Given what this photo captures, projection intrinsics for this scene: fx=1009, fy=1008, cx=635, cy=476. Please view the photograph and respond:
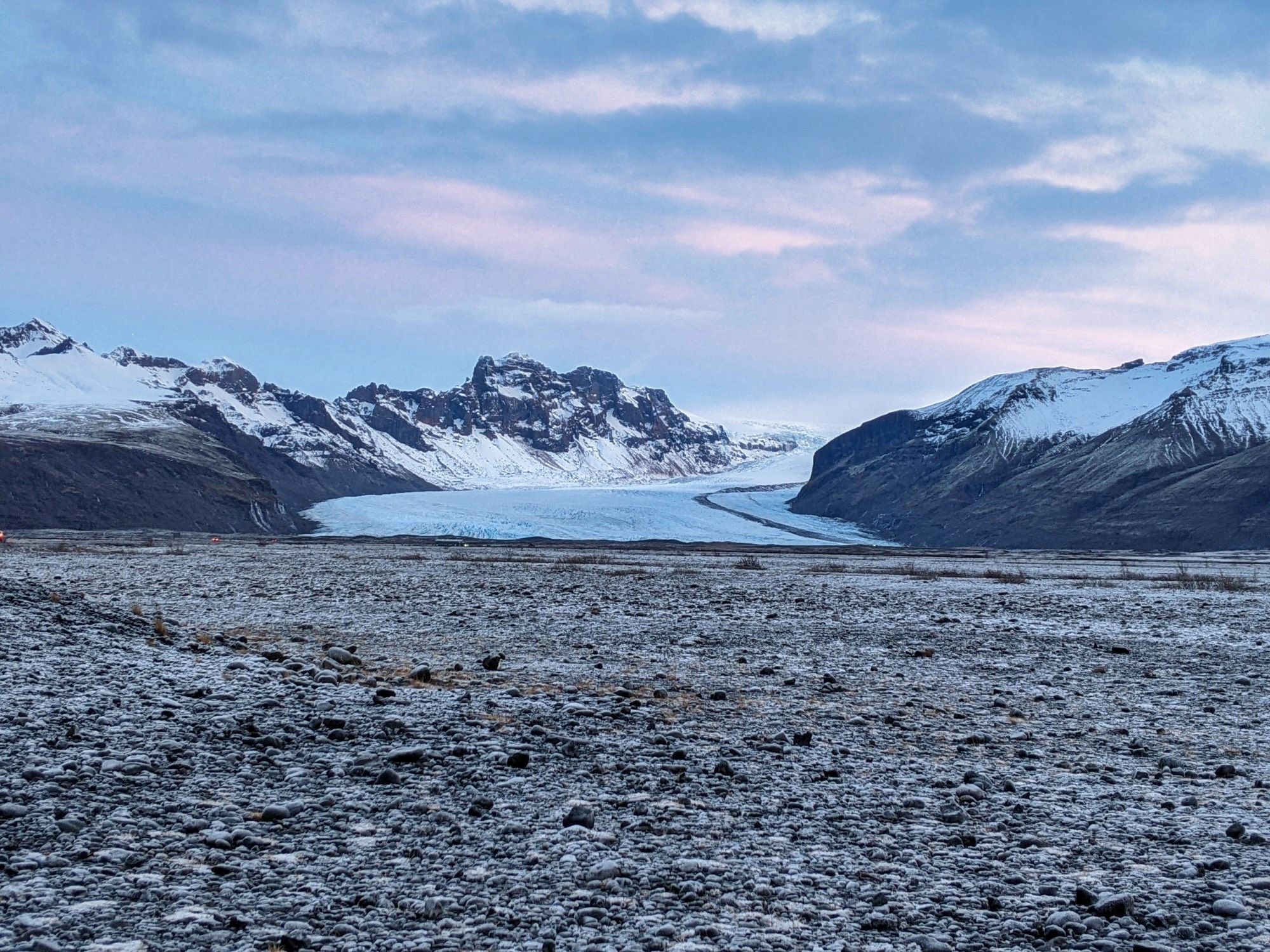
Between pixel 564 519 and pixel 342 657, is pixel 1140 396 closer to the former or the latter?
pixel 564 519

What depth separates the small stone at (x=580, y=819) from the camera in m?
6.89

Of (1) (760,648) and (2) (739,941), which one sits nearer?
(2) (739,941)

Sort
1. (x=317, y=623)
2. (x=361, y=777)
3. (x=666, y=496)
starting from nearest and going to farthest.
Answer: (x=361, y=777), (x=317, y=623), (x=666, y=496)

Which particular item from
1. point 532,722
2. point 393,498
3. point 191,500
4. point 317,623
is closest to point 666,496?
point 393,498

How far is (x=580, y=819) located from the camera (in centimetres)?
691

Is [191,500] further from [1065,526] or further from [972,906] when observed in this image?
[972,906]

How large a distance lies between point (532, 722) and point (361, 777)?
2.21 metres

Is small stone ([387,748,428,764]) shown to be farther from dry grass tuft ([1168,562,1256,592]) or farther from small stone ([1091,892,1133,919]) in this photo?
dry grass tuft ([1168,562,1256,592])

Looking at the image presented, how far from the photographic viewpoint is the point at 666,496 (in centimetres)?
14350

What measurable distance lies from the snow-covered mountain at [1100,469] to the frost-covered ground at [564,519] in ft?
Answer: 84.1

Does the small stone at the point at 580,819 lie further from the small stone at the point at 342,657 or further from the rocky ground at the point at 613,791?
the small stone at the point at 342,657

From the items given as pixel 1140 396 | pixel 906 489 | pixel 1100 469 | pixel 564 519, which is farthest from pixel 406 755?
pixel 1140 396

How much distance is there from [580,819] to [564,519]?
341ft

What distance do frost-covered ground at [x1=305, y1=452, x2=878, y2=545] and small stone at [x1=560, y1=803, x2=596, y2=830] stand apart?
9112cm
